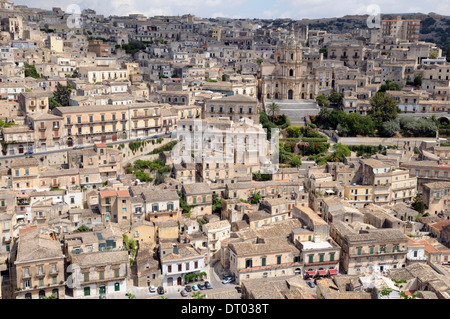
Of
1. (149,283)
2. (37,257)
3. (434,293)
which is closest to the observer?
(434,293)

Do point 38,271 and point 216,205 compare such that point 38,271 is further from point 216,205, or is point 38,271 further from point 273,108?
point 273,108

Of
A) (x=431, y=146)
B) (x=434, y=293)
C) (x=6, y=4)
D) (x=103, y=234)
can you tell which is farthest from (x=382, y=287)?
(x=6, y=4)

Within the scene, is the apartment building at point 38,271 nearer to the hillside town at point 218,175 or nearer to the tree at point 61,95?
the hillside town at point 218,175

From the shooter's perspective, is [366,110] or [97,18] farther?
[97,18]

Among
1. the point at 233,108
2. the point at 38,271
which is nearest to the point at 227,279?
the point at 38,271

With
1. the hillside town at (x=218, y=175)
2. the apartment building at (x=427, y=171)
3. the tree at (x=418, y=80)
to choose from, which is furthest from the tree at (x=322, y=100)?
the apartment building at (x=427, y=171)

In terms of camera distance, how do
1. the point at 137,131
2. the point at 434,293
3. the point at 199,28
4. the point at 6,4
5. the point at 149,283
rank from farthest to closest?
1. the point at 199,28
2. the point at 6,4
3. the point at 137,131
4. the point at 149,283
5. the point at 434,293

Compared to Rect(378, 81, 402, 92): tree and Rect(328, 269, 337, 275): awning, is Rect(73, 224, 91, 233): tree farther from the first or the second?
Rect(378, 81, 402, 92): tree

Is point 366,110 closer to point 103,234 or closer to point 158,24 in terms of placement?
point 103,234
